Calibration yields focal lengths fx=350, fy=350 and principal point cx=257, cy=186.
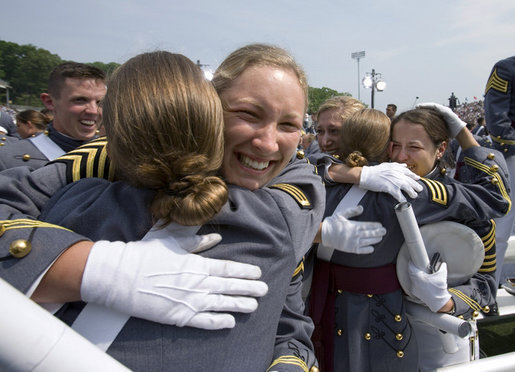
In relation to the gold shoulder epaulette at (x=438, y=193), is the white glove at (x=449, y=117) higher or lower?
higher

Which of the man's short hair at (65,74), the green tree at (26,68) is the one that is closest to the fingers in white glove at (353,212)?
the man's short hair at (65,74)

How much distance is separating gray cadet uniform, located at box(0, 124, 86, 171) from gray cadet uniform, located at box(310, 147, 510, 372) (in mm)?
2041

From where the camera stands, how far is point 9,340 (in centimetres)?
55

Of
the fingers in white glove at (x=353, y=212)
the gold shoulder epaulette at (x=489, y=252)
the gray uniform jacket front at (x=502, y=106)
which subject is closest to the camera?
the fingers in white glove at (x=353, y=212)

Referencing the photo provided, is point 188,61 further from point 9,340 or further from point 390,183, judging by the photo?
point 390,183

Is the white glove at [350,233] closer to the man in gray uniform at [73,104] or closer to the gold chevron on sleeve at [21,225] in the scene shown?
the gold chevron on sleeve at [21,225]

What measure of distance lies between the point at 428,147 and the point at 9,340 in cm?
207

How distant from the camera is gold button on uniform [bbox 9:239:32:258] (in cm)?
80

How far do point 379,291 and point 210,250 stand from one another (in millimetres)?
1205

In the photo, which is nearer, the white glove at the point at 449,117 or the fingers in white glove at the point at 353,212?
the fingers in white glove at the point at 353,212

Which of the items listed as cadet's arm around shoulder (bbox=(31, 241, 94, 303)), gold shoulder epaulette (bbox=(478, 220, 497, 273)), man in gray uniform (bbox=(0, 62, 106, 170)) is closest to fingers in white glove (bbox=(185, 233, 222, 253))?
cadet's arm around shoulder (bbox=(31, 241, 94, 303))

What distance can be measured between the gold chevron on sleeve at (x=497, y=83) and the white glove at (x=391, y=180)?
3153 millimetres

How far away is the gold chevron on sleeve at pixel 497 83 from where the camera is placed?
4.00m

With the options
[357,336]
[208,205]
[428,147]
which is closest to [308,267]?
[357,336]
